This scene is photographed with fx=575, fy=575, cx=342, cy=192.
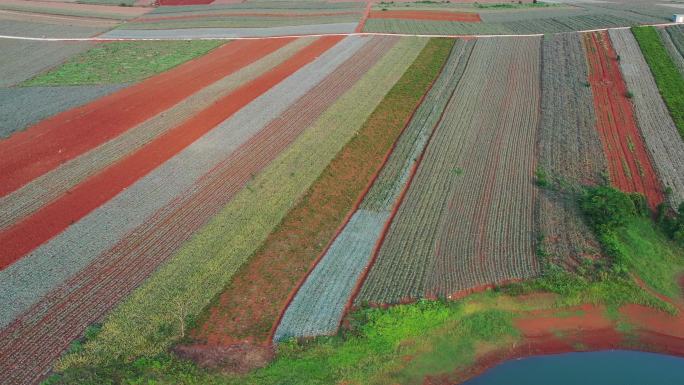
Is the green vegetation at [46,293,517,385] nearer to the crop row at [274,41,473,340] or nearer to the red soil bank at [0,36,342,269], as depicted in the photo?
the crop row at [274,41,473,340]

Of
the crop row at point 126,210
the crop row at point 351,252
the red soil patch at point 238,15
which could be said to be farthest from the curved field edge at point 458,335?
the red soil patch at point 238,15

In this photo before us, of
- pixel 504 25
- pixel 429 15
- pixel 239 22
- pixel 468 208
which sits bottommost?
pixel 468 208

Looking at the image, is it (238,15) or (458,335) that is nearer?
(458,335)

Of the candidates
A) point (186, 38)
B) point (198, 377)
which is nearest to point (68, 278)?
point (198, 377)

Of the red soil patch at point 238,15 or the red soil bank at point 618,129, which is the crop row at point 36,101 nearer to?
the red soil patch at point 238,15

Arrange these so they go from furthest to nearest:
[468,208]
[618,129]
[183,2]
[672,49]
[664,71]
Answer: [183,2] → [672,49] → [664,71] → [618,129] → [468,208]

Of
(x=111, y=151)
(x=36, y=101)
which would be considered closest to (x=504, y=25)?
(x=111, y=151)

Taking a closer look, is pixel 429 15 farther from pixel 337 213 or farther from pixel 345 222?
pixel 345 222
